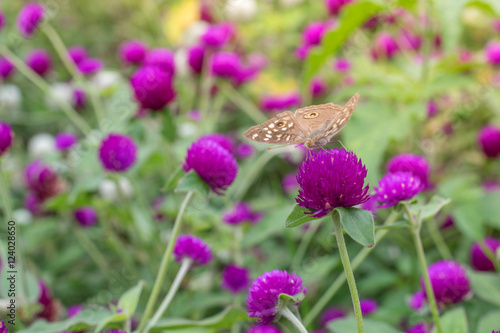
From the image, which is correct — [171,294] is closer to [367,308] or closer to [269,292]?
[269,292]

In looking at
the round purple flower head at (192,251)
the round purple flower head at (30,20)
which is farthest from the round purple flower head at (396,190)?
the round purple flower head at (30,20)

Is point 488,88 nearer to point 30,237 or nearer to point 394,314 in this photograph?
point 394,314

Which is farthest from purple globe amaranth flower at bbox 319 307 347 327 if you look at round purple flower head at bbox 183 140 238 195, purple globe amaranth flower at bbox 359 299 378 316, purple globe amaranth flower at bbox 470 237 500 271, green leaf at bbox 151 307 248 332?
round purple flower head at bbox 183 140 238 195

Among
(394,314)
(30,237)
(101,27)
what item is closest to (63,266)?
(30,237)

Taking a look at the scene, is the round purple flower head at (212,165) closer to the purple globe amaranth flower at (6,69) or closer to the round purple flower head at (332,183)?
the round purple flower head at (332,183)

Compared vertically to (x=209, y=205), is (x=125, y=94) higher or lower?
higher

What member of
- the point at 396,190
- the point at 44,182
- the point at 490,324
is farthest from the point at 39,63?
the point at 490,324
